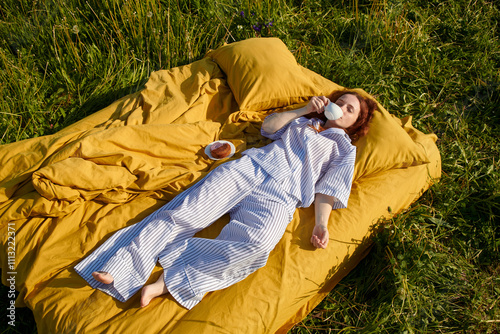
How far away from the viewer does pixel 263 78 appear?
321cm

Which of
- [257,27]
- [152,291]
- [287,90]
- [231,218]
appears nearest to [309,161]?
[231,218]

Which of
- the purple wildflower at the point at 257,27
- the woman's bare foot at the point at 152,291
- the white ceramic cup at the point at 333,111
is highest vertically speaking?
the purple wildflower at the point at 257,27

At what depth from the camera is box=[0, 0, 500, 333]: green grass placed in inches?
97.9

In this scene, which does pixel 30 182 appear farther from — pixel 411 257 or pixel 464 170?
pixel 464 170

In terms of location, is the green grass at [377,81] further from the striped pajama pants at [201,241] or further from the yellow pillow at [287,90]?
the striped pajama pants at [201,241]

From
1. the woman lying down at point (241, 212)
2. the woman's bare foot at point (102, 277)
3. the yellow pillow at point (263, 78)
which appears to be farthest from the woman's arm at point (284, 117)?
the woman's bare foot at point (102, 277)

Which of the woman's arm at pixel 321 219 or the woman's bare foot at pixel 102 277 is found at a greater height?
the woman's bare foot at pixel 102 277

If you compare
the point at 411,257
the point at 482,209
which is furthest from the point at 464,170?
the point at 411,257

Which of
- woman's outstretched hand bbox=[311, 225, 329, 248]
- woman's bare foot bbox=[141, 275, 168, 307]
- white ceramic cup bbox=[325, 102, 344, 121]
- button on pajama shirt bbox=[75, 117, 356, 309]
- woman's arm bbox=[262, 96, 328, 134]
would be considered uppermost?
white ceramic cup bbox=[325, 102, 344, 121]

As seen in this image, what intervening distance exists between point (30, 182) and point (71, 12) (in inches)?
93.6

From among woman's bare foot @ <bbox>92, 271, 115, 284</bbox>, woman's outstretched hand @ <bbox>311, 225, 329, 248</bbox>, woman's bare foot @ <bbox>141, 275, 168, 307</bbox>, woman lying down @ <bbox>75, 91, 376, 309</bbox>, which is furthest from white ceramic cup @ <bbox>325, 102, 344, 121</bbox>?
woman's bare foot @ <bbox>92, 271, 115, 284</bbox>

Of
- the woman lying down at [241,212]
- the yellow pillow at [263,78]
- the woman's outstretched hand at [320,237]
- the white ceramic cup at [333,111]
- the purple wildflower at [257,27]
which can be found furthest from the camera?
the purple wildflower at [257,27]

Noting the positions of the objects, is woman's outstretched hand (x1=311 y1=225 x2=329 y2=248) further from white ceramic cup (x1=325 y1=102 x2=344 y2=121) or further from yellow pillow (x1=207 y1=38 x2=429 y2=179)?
white ceramic cup (x1=325 y1=102 x2=344 y2=121)

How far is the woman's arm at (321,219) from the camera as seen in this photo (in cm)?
234
